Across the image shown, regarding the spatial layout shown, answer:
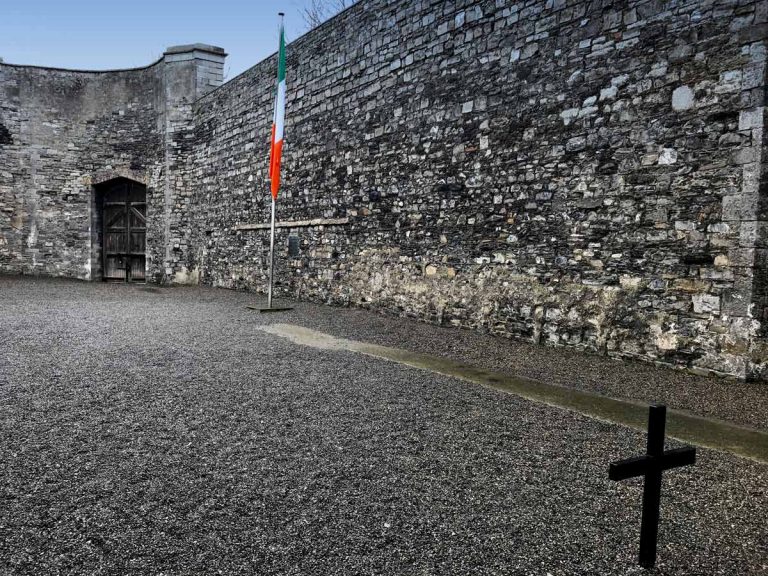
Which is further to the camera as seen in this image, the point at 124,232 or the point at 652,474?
the point at 124,232

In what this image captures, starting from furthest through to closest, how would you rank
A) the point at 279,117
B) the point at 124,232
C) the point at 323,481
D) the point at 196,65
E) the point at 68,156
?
the point at 124,232 < the point at 68,156 < the point at 196,65 < the point at 279,117 < the point at 323,481

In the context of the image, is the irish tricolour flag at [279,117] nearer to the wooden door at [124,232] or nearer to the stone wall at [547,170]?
the stone wall at [547,170]

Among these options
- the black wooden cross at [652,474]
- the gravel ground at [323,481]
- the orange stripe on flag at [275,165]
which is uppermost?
the orange stripe on flag at [275,165]

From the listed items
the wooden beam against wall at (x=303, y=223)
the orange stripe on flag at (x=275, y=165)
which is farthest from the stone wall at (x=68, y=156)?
the orange stripe on flag at (x=275, y=165)

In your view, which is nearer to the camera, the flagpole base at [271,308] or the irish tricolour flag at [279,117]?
the flagpole base at [271,308]

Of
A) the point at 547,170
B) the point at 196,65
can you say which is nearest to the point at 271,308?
the point at 547,170

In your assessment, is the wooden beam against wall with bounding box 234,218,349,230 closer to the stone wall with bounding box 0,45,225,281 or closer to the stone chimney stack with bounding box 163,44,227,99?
the stone wall with bounding box 0,45,225,281

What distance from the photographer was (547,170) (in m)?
6.11

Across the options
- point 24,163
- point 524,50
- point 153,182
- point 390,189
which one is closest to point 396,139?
point 390,189

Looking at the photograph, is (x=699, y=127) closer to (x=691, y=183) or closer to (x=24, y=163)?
(x=691, y=183)

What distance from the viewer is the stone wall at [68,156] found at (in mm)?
14661

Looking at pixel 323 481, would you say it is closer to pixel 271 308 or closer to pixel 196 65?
pixel 271 308

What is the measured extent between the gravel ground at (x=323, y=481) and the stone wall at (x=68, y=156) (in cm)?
1151

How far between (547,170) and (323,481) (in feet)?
15.5
